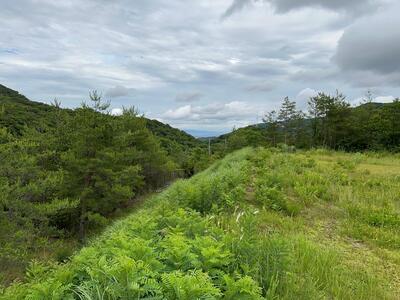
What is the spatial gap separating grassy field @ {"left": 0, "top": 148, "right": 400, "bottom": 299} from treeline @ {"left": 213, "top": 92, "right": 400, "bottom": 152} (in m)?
23.4

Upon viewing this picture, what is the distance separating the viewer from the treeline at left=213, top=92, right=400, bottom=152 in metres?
34.0

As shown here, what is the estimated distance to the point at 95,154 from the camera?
2783 cm

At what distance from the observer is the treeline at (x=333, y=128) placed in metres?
34.0

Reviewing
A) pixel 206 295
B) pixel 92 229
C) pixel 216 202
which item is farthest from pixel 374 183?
pixel 92 229

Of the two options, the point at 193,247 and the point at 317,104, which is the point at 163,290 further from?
the point at 317,104

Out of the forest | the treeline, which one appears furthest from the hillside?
the forest

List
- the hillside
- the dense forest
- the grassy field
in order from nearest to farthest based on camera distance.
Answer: the grassy field < the dense forest < the hillside

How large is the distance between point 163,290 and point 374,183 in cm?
847

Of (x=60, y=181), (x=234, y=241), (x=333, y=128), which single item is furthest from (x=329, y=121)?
(x=234, y=241)

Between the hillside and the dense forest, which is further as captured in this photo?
the hillside

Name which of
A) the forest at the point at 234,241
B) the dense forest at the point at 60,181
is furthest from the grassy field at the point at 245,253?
the dense forest at the point at 60,181

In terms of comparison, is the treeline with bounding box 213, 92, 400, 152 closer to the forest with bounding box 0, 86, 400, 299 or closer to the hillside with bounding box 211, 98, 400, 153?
the hillside with bounding box 211, 98, 400, 153

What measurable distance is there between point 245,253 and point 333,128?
3704 centimetres

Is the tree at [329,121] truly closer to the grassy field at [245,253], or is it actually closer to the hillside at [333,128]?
the hillside at [333,128]
